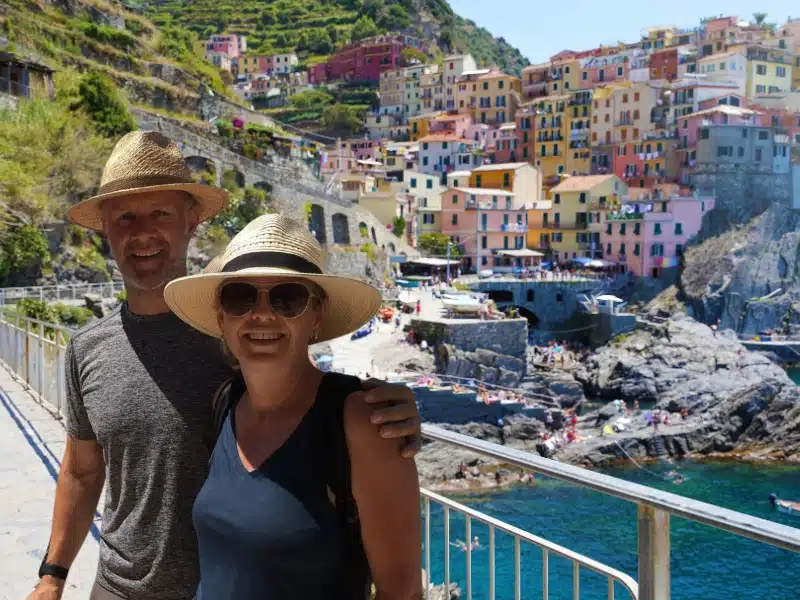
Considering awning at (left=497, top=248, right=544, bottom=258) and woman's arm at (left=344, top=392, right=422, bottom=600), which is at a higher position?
woman's arm at (left=344, top=392, right=422, bottom=600)

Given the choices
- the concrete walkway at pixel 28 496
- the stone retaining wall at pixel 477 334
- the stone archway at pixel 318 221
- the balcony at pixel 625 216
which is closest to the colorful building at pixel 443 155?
the balcony at pixel 625 216

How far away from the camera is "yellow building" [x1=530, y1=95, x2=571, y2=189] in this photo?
2197 inches

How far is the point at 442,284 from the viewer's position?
133 feet

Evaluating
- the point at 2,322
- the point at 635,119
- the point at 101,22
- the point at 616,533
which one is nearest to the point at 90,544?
the point at 2,322

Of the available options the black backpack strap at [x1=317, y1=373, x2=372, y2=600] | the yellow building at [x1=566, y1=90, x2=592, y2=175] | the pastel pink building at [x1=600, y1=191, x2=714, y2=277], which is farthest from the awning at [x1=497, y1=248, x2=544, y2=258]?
the black backpack strap at [x1=317, y1=373, x2=372, y2=600]

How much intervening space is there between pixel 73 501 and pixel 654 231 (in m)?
45.8

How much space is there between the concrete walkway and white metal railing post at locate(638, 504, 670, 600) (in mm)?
2567

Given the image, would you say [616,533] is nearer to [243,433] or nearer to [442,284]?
[243,433]

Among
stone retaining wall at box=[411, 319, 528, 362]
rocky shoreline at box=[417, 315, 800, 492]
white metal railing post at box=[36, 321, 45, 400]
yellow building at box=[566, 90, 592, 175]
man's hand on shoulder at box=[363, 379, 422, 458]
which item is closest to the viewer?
man's hand on shoulder at box=[363, 379, 422, 458]

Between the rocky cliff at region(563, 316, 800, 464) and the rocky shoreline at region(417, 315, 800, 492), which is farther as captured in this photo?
the rocky cliff at region(563, 316, 800, 464)

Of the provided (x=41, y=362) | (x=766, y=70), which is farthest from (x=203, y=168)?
(x=766, y=70)

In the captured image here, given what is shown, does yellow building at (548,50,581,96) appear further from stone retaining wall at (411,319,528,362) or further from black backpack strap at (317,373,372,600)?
black backpack strap at (317,373,372,600)

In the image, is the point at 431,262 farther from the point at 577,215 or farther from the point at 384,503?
the point at 384,503

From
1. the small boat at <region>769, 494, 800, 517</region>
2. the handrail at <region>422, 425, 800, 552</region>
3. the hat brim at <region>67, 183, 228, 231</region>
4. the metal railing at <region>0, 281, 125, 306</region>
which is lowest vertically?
the small boat at <region>769, 494, 800, 517</region>
